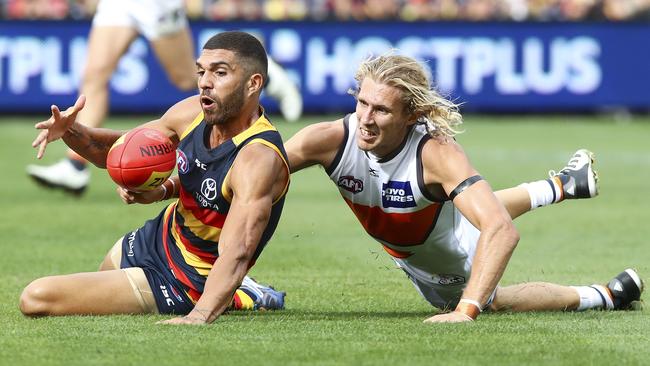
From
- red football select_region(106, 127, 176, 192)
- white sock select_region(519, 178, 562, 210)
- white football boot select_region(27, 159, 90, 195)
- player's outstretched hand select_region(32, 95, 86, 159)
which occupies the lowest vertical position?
white football boot select_region(27, 159, 90, 195)

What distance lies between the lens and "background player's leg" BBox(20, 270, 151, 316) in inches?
286

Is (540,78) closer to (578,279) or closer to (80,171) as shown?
(80,171)

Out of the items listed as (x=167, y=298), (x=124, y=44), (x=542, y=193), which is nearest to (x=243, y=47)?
(x=167, y=298)

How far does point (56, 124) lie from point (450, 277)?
237 cm

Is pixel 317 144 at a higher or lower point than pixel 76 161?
higher

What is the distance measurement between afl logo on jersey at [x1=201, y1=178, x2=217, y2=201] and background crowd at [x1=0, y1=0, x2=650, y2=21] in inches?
685

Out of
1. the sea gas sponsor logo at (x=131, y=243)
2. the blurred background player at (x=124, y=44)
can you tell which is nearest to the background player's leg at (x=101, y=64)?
the blurred background player at (x=124, y=44)

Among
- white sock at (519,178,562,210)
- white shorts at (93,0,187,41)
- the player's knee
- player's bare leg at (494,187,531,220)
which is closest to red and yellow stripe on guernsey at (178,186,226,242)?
the player's knee

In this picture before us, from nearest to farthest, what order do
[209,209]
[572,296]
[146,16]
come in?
[209,209], [572,296], [146,16]

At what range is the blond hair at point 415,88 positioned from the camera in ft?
24.0

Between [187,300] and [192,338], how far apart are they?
950mm

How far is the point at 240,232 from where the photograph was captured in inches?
273

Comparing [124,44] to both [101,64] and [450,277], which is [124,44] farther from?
[450,277]

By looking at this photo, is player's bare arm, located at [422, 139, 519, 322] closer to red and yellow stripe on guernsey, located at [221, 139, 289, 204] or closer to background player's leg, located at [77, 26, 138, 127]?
red and yellow stripe on guernsey, located at [221, 139, 289, 204]
